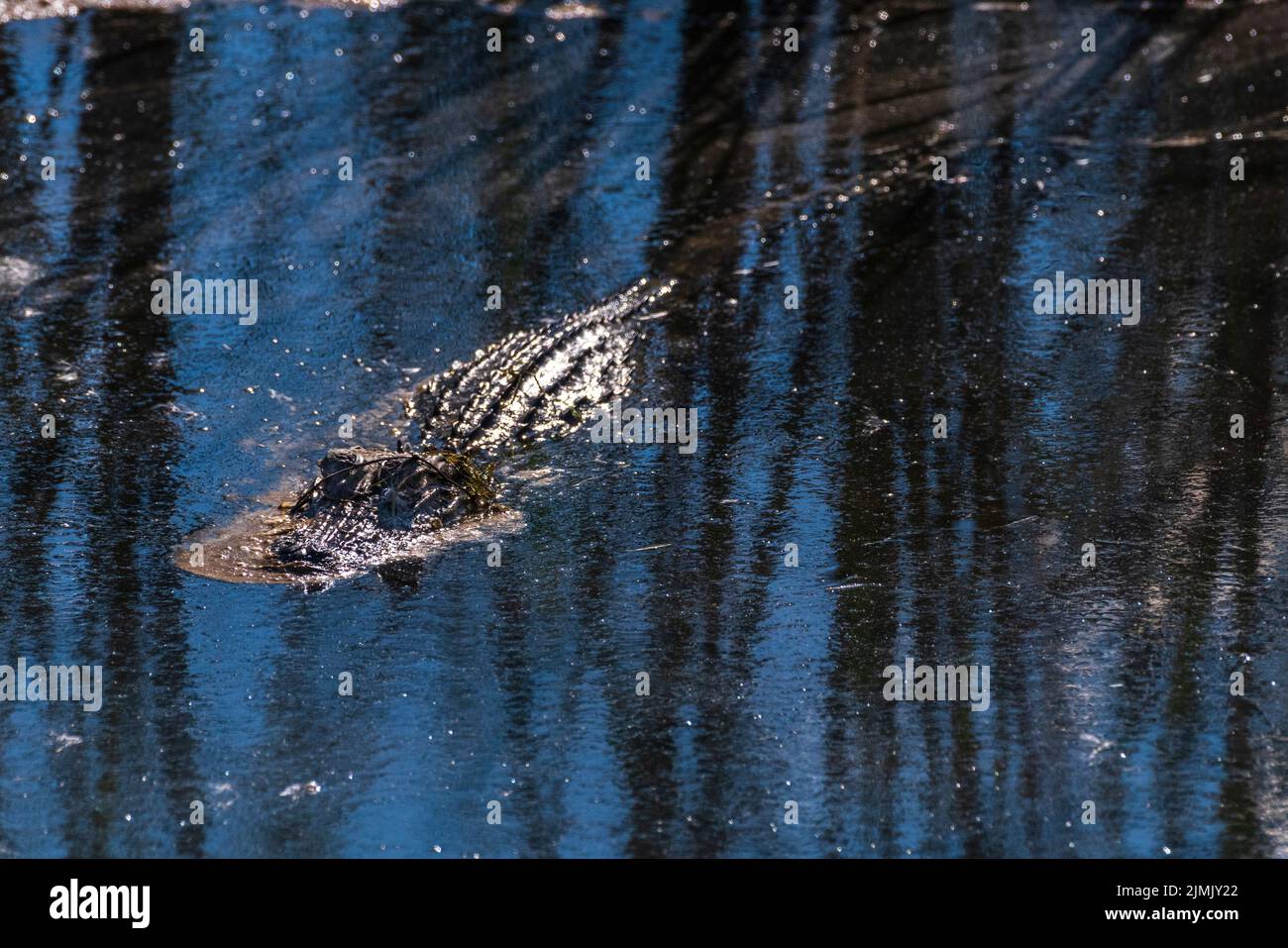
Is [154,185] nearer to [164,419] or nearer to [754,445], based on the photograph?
[164,419]

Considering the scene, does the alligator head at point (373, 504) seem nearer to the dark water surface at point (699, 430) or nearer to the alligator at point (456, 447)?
the alligator at point (456, 447)

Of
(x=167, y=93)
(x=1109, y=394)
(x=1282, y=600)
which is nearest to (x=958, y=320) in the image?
(x=1109, y=394)

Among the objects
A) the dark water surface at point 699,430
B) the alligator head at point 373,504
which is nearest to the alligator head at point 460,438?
the alligator head at point 373,504

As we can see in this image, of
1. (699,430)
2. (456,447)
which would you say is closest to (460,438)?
(456,447)

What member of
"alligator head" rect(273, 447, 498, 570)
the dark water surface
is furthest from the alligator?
the dark water surface

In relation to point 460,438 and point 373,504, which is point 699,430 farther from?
point 373,504

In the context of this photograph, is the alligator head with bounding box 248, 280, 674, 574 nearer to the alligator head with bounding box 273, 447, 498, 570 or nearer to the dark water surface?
the alligator head with bounding box 273, 447, 498, 570
